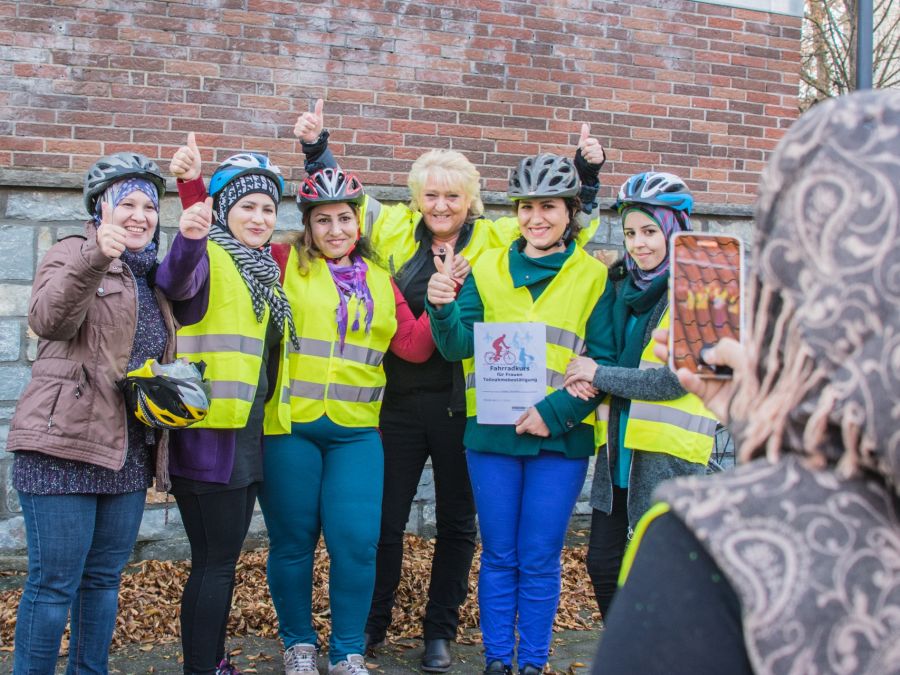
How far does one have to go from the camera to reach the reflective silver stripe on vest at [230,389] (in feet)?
13.0

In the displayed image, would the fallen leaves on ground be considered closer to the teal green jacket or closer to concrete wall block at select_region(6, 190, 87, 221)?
the teal green jacket

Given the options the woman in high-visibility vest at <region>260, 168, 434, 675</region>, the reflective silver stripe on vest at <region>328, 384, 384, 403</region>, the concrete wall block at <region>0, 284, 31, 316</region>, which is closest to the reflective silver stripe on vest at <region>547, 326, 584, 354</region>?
the woman in high-visibility vest at <region>260, 168, 434, 675</region>

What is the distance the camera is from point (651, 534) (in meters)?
1.30

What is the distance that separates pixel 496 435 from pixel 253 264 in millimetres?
1311

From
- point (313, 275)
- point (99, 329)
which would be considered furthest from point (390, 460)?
point (99, 329)

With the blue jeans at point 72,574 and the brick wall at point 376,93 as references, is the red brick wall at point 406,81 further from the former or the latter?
the blue jeans at point 72,574

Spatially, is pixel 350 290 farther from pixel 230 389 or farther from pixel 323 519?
pixel 323 519

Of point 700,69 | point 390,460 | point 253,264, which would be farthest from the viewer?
point 700,69

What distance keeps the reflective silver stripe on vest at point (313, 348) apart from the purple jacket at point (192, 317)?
520mm

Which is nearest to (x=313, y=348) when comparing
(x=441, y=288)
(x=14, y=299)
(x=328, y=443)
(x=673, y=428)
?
(x=328, y=443)

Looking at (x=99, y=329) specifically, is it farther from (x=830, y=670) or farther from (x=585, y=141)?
(x=830, y=670)

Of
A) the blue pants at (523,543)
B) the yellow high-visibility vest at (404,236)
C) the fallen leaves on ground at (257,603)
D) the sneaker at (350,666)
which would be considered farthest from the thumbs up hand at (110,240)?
the fallen leaves on ground at (257,603)

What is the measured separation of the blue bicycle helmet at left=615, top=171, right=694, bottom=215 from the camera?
166 inches

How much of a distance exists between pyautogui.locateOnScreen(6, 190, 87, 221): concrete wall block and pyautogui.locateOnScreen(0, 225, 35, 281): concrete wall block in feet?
0.29
